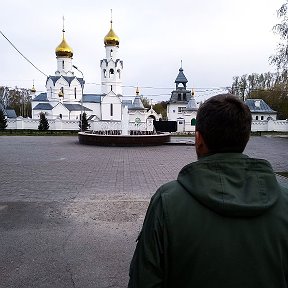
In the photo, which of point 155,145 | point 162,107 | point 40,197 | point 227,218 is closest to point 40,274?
point 227,218

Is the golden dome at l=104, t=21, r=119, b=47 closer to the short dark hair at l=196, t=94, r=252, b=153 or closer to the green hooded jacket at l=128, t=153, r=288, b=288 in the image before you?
the short dark hair at l=196, t=94, r=252, b=153

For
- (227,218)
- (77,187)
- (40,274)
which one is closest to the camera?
(227,218)

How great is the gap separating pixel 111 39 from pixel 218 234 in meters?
56.0

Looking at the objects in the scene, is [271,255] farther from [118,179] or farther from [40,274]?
[118,179]

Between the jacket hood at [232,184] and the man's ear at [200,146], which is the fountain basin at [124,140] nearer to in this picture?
the man's ear at [200,146]

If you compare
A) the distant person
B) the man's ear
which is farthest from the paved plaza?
A: the man's ear

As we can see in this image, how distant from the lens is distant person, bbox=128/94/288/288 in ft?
4.00

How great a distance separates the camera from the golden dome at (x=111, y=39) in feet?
176

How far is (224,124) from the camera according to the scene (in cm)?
134

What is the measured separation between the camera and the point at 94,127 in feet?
141

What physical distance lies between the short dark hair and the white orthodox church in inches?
1995

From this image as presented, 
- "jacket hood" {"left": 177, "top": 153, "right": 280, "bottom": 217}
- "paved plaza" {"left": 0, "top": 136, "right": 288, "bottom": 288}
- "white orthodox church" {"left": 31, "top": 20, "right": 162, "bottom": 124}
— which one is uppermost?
"white orthodox church" {"left": 31, "top": 20, "right": 162, "bottom": 124}

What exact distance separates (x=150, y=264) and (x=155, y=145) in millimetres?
19441

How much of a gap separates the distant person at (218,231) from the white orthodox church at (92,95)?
50800 mm
